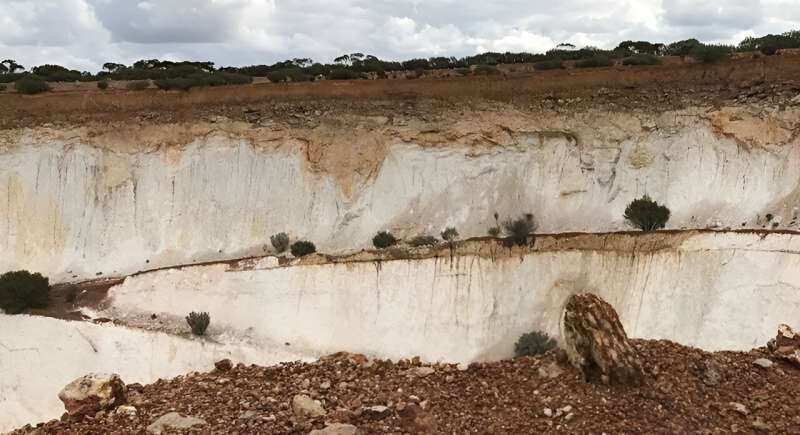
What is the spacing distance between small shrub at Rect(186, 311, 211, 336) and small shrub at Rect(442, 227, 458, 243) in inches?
317

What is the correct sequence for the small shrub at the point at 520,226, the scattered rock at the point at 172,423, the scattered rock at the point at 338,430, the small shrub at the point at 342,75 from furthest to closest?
1. the small shrub at the point at 342,75
2. the small shrub at the point at 520,226
3. the scattered rock at the point at 172,423
4. the scattered rock at the point at 338,430

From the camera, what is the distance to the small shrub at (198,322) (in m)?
17.4

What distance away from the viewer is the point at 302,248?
69.7 feet

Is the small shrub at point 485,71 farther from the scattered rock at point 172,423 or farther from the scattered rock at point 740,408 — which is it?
the scattered rock at point 172,423

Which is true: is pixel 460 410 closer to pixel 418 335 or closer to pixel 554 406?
pixel 554 406

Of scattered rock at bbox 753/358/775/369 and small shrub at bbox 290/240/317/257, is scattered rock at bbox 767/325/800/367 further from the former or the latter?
small shrub at bbox 290/240/317/257

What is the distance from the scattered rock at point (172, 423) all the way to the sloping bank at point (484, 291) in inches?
475

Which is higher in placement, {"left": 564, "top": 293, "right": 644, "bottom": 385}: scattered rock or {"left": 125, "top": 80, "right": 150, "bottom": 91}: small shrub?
{"left": 125, "top": 80, "right": 150, "bottom": 91}: small shrub

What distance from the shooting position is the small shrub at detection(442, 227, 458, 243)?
69.6 ft

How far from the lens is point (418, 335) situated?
1744cm

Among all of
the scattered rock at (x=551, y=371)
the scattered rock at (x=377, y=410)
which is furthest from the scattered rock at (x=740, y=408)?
the scattered rock at (x=377, y=410)

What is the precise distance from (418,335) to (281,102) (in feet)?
36.4

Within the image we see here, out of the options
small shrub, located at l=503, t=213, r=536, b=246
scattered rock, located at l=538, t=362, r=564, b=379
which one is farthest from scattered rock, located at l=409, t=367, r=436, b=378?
small shrub, located at l=503, t=213, r=536, b=246

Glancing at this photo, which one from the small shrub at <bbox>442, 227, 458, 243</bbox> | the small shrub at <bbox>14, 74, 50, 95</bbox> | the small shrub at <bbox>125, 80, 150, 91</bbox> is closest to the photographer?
the small shrub at <bbox>442, 227, 458, 243</bbox>
